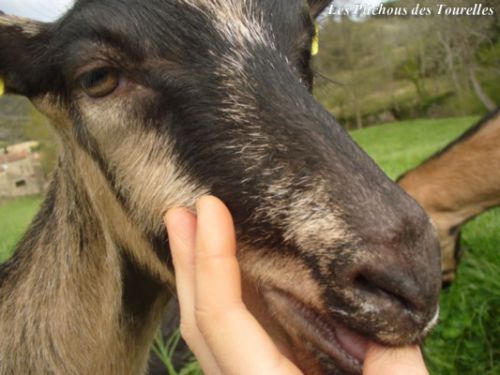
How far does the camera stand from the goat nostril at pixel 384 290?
1880mm

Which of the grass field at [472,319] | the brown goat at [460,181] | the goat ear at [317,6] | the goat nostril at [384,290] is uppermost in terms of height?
the goat ear at [317,6]

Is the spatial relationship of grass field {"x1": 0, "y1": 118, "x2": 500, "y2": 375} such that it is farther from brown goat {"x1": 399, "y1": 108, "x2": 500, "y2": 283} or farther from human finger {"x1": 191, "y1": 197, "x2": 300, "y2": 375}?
human finger {"x1": 191, "y1": 197, "x2": 300, "y2": 375}

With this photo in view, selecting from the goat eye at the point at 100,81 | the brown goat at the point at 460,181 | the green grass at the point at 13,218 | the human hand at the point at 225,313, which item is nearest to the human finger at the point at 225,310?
the human hand at the point at 225,313

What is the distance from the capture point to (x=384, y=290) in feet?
6.30

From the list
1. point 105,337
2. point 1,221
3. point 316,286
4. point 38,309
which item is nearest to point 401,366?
point 316,286

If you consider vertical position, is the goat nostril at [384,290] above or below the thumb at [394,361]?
above

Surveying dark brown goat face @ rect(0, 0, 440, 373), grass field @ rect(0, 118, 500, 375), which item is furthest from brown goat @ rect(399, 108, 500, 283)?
dark brown goat face @ rect(0, 0, 440, 373)

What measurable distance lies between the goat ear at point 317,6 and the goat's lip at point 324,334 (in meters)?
2.63

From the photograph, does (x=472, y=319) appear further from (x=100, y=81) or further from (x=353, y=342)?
(x=100, y=81)

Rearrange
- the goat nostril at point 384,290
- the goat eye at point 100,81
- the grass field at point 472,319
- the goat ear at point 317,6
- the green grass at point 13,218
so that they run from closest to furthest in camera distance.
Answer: the goat nostril at point 384,290, the goat eye at point 100,81, the goat ear at point 317,6, the grass field at point 472,319, the green grass at point 13,218

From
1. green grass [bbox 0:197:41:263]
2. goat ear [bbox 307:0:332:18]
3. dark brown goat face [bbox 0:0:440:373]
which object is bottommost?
green grass [bbox 0:197:41:263]

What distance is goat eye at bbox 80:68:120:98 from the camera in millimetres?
2805

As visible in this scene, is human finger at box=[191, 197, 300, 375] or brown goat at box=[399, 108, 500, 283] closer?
human finger at box=[191, 197, 300, 375]

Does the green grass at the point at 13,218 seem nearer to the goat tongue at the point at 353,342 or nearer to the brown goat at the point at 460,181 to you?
the brown goat at the point at 460,181
